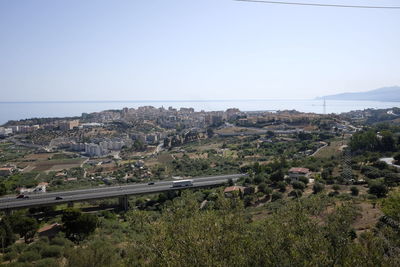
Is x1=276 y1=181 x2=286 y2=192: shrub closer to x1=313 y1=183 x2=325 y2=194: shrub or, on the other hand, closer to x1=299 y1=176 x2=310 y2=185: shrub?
x1=299 y1=176 x2=310 y2=185: shrub

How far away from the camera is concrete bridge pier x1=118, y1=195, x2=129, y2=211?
21.7 meters

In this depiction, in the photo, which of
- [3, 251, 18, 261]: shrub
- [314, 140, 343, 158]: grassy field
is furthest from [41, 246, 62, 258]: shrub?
[314, 140, 343, 158]: grassy field

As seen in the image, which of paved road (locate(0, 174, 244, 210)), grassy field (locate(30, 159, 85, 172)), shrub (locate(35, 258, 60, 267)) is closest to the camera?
shrub (locate(35, 258, 60, 267))

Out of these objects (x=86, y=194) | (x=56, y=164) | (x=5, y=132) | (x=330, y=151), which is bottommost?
(x=56, y=164)

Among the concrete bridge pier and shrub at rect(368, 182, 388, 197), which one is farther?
the concrete bridge pier

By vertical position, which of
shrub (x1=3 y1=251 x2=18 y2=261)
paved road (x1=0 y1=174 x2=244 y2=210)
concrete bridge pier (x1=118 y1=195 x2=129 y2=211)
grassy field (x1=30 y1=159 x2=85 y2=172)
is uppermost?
shrub (x1=3 y1=251 x2=18 y2=261)

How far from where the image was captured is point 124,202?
71.7 feet

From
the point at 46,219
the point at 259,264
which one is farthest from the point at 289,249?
the point at 46,219

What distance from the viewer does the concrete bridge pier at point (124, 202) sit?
21.7m

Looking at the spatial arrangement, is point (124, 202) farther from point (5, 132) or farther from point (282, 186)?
point (5, 132)

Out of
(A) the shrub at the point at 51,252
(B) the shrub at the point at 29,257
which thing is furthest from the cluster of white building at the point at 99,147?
(B) the shrub at the point at 29,257

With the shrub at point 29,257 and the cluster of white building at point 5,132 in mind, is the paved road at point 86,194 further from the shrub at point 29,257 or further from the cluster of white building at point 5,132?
the cluster of white building at point 5,132

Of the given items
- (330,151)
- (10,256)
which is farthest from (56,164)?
(330,151)

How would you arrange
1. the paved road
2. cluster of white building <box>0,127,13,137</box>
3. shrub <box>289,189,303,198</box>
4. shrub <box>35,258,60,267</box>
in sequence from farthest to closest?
1. cluster of white building <box>0,127,13,137</box>
2. the paved road
3. shrub <box>289,189,303,198</box>
4. shrub <box>35,258,60,267</box>
